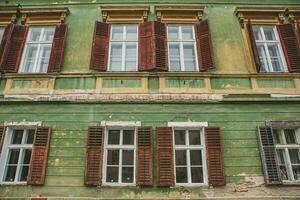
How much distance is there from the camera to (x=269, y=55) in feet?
31.4

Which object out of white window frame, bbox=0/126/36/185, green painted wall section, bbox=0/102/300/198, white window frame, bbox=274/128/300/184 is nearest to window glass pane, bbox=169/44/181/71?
green painted wall section, bbox=0/102/300/198

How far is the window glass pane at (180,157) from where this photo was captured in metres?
8.00

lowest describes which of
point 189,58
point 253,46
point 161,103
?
point 161,103

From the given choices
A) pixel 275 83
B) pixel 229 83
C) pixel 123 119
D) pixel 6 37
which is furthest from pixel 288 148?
pixel 6 37

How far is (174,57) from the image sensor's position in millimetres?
9508

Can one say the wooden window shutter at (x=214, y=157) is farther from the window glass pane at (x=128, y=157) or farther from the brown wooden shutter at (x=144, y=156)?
the window glass pane at (x=128, y=157)

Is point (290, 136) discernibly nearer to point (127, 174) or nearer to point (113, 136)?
point (127, 174)

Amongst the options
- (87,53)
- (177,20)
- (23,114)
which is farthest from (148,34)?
(23,114)

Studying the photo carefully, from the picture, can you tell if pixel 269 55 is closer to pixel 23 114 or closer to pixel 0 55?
pixel 23 114

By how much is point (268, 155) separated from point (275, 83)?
6.67ft

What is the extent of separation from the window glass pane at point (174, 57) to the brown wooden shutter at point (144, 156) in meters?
2.03

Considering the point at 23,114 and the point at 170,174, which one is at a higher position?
the point at 23,114

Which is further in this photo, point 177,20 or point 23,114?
point 177,20

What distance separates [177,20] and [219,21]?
A: 1.19 m
